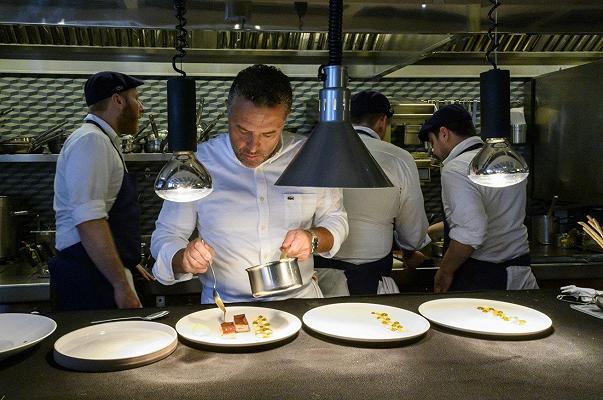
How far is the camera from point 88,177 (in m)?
2.66

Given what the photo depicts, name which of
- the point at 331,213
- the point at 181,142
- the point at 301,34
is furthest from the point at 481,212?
the point at 181,142

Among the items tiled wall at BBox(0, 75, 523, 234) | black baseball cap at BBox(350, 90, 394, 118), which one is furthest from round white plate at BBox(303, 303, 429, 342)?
tiled wall at BBox(0, 75, 523, 234)

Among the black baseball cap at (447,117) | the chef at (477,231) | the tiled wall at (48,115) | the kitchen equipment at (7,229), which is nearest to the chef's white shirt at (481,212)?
the chef at (477,231)

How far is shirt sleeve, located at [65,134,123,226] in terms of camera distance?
265 cm

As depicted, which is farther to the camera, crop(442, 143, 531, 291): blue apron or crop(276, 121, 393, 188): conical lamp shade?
crop(442, 143, 531, 291): blue apron

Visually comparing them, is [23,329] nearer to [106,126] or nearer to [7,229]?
[106,126]

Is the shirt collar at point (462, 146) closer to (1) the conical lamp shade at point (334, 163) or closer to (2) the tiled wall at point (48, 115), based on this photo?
(2) the tiled wall at point (48, 115)

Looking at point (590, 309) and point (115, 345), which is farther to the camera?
point (590, 309)

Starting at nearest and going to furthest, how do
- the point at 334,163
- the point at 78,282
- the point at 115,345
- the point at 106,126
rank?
1. the point at 115,345
2. the point at 334,163
3. the point at 78,282
4. the point at 106,126

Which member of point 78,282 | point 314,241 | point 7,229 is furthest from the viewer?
point 7,229

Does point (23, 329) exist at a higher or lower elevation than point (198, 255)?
lower

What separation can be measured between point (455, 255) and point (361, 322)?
157 centimetres

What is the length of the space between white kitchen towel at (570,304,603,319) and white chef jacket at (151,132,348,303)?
89cm

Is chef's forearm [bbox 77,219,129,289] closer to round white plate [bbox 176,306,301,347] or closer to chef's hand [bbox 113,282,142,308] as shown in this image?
chef's hand [bbox 113,282,142,308]
